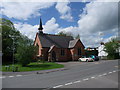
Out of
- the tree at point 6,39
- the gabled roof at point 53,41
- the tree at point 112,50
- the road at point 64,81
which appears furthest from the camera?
the tree at point 112,50

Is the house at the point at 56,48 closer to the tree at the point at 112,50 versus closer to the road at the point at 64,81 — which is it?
the tree at the point at 112,50

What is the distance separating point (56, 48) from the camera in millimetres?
37438

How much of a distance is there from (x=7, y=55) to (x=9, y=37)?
563 centimetres

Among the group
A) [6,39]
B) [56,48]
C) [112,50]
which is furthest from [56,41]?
[112,50]

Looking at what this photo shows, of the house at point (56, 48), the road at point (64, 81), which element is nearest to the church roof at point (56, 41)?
the house at point (56, 48)

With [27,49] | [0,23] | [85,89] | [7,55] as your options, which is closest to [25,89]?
[85,89]

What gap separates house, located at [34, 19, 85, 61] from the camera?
36906mm

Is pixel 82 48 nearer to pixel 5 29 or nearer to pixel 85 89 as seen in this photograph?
pixel 5 29

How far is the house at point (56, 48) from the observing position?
3691 centimetres

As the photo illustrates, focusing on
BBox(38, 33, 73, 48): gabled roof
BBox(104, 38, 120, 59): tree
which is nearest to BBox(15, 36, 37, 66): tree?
BBox(38, 33, 73, 48): gabled roof

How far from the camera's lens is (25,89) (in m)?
7.33

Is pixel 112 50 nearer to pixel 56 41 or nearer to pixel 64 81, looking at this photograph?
pixel 56 41

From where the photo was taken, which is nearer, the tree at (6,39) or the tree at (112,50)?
the tree at (6,39)

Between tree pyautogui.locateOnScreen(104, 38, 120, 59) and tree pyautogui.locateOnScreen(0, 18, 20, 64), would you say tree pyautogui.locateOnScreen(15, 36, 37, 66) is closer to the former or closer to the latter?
tree pyautogui.locateOnScreen(0, 18, 20, 64)
